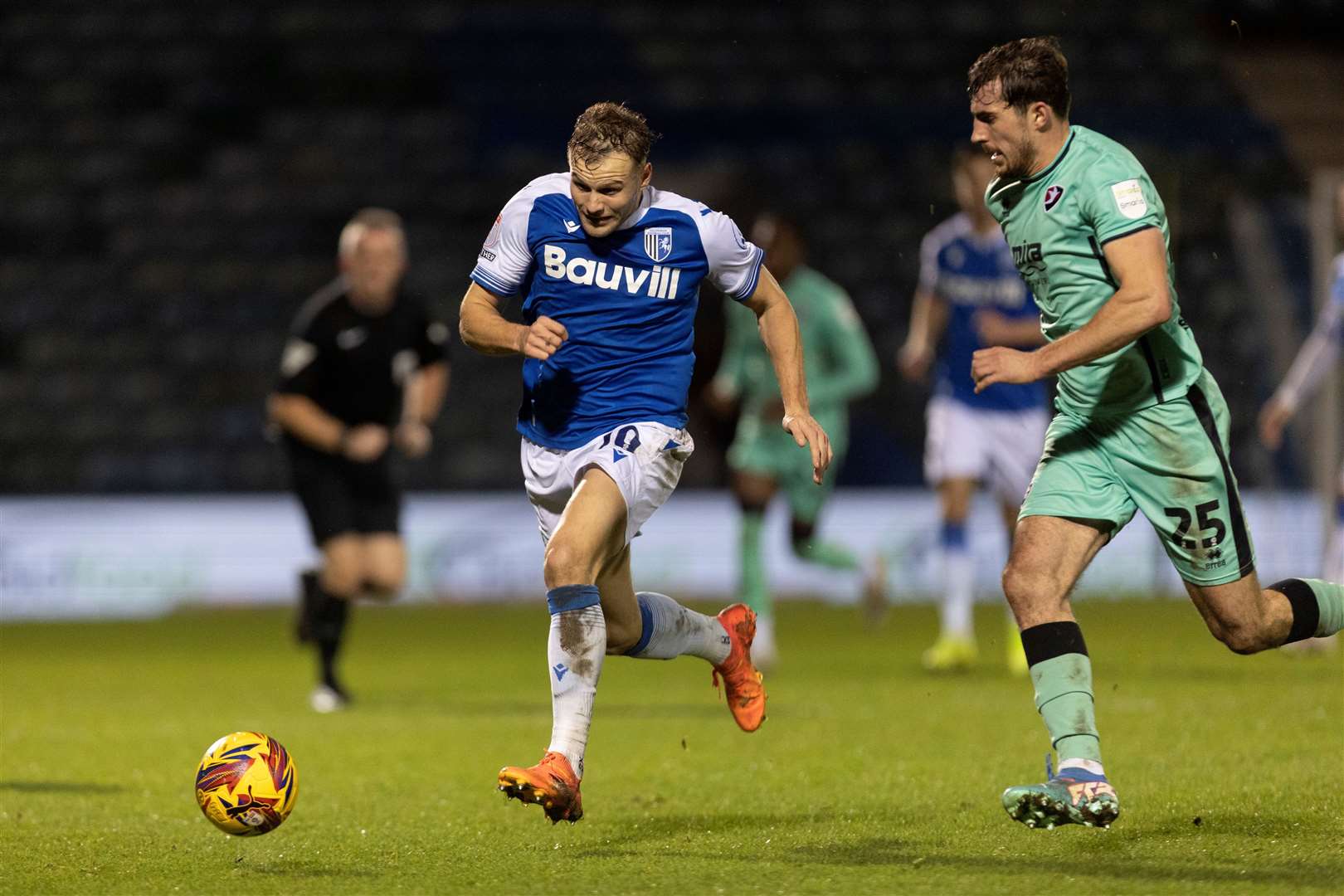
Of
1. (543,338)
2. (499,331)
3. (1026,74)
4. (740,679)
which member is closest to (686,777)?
(740,679)

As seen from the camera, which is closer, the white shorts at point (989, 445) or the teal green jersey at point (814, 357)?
the white shorts at point (989, 445)

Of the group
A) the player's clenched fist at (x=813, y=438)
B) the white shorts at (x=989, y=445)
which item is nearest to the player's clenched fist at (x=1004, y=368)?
the player's clenched fist at (x=813, y=438)

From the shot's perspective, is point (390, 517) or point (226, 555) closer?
point (390, 517)

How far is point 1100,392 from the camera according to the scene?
489cm

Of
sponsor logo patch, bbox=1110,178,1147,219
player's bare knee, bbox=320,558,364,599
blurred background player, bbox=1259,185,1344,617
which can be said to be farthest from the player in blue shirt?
blurred background player, bbox=1259,185,1344,617

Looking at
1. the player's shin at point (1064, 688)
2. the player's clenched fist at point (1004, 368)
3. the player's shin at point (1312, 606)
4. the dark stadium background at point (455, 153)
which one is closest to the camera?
the player's clenched fist at point (1004, 368)

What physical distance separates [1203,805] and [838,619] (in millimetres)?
8387

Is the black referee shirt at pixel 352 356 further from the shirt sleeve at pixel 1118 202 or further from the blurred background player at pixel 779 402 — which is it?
the shirt sleeve at pixel 1118 202

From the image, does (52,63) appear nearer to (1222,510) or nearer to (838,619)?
(838,619)

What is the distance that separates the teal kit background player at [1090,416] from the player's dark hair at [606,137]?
2.92ft

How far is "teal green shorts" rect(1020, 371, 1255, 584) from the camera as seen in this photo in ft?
15.8

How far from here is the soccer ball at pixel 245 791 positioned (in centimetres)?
474

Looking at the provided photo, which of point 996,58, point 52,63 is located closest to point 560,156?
point 52,63

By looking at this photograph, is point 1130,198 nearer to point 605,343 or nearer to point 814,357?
point 605,343
